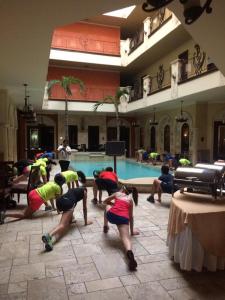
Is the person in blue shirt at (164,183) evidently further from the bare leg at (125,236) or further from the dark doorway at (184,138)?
the dark doorway at (184,138)

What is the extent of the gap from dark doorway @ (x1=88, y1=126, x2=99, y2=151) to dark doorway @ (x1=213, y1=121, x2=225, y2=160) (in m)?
8.76

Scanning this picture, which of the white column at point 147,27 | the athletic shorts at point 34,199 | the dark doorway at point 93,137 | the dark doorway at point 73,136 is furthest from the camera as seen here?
the dark doorway at point 93,137

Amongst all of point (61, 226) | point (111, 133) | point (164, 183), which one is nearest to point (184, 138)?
point (111, 133)

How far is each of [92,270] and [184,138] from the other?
11813 millimetres

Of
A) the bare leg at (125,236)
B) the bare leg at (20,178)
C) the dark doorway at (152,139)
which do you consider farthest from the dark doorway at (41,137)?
the bare leg at (125,236)

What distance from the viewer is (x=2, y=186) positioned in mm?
4840

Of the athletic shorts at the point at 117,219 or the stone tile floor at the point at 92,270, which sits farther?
the athletic shorts at the point at 117,219

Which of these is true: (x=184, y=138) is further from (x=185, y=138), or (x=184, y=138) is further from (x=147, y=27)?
(x=147, y=27)

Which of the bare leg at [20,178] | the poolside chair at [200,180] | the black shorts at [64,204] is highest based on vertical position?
the poolside chair at [200,180]

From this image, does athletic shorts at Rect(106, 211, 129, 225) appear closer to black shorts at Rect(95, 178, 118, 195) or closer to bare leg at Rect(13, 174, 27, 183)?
black shorts at Rect(95, 178, 118, 195)

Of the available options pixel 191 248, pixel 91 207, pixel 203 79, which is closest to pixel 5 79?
pixel 91 207

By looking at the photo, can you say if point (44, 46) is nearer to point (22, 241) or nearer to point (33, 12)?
point (33, 12)

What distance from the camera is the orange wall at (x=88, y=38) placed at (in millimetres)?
16266

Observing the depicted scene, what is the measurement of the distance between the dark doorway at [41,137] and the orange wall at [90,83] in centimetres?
299
